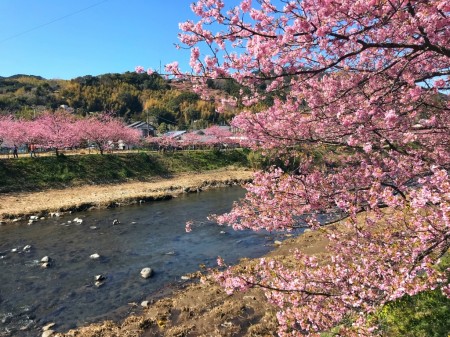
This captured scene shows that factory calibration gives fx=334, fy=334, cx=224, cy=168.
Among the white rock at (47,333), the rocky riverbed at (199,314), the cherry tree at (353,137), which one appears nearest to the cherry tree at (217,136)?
the rocky riverbed at (199,314)

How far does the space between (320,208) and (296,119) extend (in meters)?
1.75

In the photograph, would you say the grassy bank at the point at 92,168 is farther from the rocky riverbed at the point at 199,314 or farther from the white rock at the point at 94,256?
the rocky riverbed at the point at 199,314

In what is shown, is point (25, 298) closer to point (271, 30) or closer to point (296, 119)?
point (296, 119)

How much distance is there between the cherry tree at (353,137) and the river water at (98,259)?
230 cm

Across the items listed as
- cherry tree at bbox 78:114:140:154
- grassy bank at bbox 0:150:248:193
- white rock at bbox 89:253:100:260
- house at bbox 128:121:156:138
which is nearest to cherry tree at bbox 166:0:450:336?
white rock at bbox 89:253:100:260

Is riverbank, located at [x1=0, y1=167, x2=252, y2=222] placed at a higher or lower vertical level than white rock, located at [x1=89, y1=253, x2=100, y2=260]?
higher

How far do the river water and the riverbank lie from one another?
1988 millimetres

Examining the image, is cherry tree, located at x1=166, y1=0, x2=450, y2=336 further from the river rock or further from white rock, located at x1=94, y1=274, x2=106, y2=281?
white rock, located at x1=94, y1=274, x2=106, y2=281

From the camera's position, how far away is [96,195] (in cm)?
3084

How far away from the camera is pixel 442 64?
5500mm

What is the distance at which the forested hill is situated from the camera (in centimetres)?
10412

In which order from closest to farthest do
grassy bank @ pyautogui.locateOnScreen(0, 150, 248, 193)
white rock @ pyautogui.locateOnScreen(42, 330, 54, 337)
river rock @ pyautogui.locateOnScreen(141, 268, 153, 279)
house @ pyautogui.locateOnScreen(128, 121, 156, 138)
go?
1. white rock @ pyautogui.locateOnScreen(42, 330, 54, 337)
2. river rock @ pyautogui.locateOnScreen(141, 268, 153, 279)
3. grassy bank @ pyautogui.locateOnScreen(0, 150, 248, 193)
4. house @ pyautogui.locateOnScreen(128, 121, 156, 138)

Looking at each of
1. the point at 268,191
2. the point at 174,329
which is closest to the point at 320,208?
the point at 268,191

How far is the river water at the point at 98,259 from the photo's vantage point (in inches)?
435
